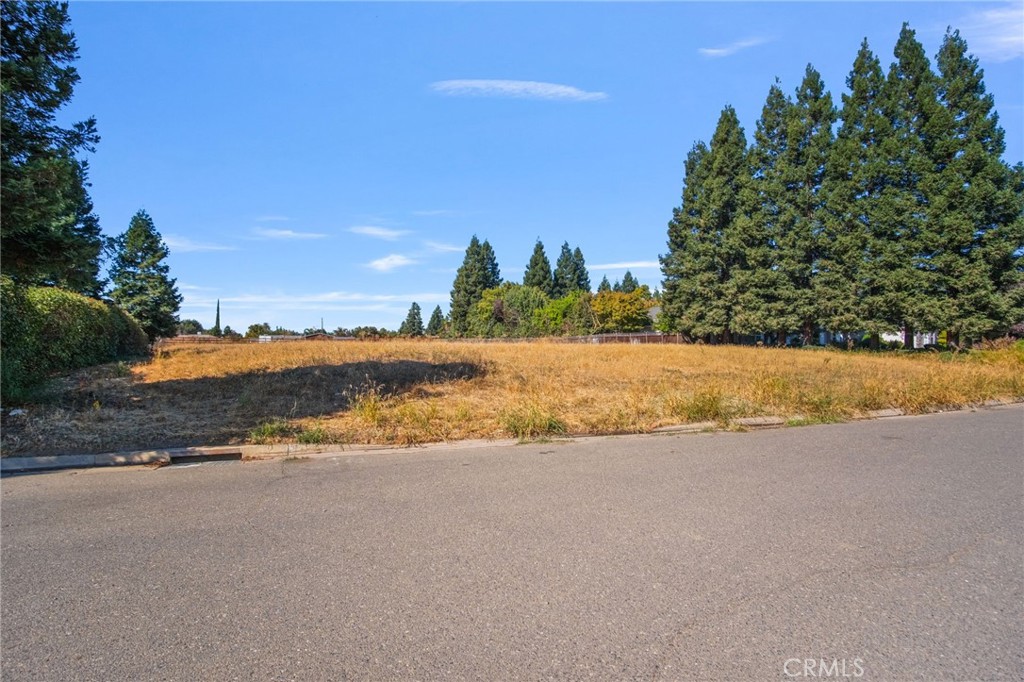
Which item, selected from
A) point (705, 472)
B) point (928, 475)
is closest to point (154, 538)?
point (705, 472)

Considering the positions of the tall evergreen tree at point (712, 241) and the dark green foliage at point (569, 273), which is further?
the dark green foliage at point (569, 273)

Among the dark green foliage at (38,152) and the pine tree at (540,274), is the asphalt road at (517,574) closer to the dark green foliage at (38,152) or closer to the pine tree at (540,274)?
the dark green foliage at (38,152)

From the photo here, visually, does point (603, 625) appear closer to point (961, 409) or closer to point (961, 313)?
point (961, 409)

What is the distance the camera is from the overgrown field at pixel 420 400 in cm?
722

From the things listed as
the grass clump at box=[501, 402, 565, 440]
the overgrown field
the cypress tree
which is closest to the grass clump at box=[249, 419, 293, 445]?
the overgrown field

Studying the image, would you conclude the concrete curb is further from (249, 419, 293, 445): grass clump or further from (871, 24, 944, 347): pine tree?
(871, 24, 944, 347): pine tree

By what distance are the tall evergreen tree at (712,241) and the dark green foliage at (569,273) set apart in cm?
4983

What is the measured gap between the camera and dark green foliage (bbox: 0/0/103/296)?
6.80 m

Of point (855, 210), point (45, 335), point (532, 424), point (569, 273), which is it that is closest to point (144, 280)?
point (45, 335)

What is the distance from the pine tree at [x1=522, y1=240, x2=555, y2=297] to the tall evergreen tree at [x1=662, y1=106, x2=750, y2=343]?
47.3 meters

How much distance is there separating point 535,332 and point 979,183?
4428 cm

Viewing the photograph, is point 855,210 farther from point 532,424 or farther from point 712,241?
point 532,424

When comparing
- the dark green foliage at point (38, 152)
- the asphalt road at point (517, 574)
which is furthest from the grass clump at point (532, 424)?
the dark green foliage at point (38, 152)

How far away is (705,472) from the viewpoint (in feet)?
17.9
